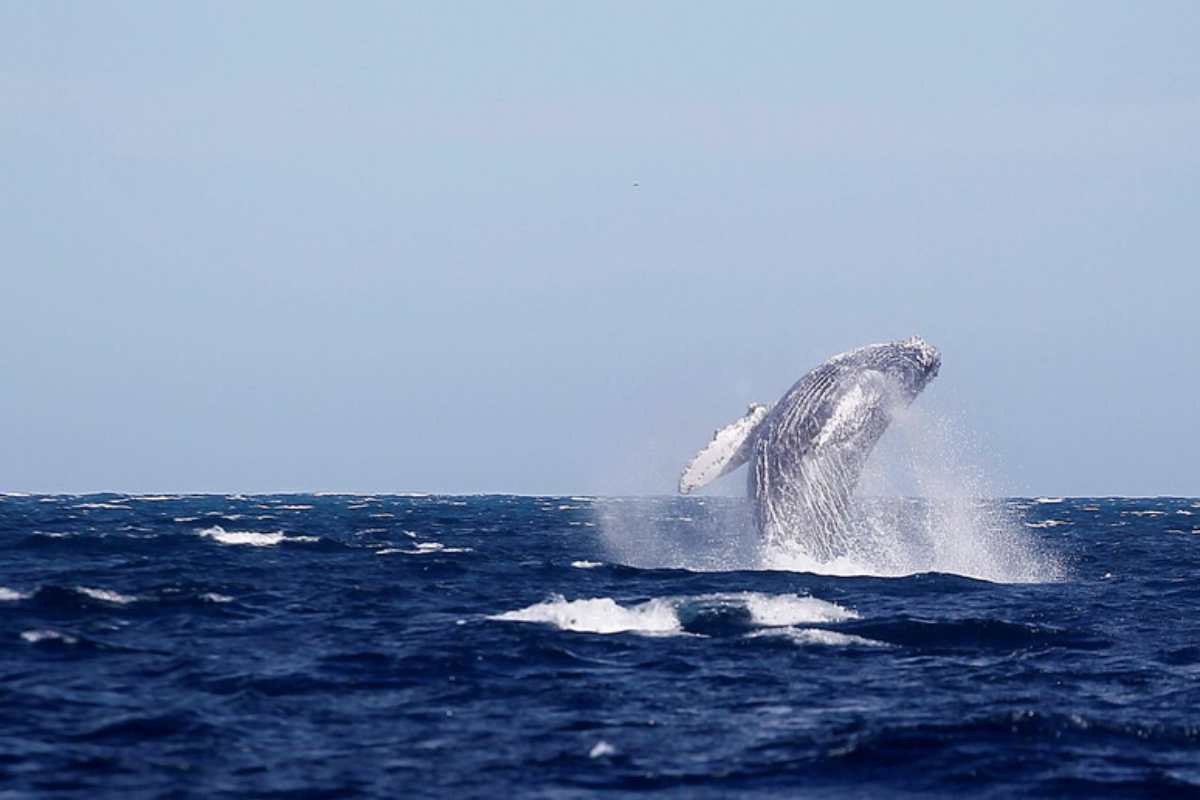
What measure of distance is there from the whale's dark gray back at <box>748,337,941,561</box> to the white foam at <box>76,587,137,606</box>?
10799 mm

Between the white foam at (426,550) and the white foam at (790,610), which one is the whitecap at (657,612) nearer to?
the white foam at (790,610)

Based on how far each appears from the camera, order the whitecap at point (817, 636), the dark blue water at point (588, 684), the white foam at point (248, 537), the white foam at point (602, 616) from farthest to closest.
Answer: the white foam at point (248, 537), the white foam at point (602, 616), the whitecap at point (817, 636), the dark blue water at point (588, 684)

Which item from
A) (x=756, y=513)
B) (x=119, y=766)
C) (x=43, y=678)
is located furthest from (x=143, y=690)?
(x=756, y=513)

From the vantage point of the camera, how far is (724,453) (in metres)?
26.4

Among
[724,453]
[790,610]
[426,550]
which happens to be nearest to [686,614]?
[790,610]

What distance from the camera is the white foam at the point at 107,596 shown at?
22234 mm

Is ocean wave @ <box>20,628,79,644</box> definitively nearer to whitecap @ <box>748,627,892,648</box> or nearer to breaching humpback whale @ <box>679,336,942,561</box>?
whitecap @ <box>748,627,892,648</box>

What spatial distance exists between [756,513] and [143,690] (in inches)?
543

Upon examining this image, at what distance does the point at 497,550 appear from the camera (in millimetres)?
37688

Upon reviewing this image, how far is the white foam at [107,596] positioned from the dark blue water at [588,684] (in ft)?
0.35

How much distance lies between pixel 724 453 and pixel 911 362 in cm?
379

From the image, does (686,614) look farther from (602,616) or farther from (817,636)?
(817,636)

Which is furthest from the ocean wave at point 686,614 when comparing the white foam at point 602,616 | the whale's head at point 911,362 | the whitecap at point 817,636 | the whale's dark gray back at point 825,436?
the whale's head at point 911,362

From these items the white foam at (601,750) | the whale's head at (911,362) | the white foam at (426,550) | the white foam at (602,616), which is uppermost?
the whale's head at (911,362)
